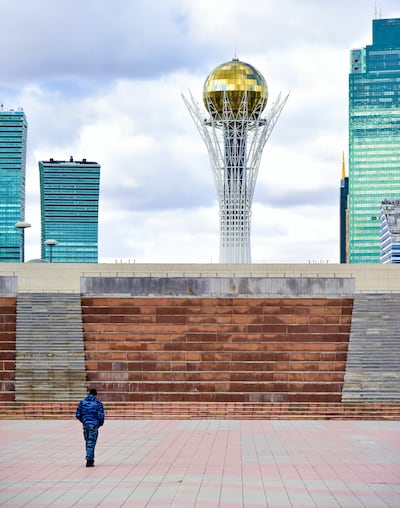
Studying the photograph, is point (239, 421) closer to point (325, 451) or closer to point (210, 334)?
point (210, 334)

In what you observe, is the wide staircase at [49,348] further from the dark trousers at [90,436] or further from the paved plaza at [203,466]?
the dark trousers at [90,436]

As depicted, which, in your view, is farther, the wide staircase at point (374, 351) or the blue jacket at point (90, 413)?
the wide staircase at point (374, 351)

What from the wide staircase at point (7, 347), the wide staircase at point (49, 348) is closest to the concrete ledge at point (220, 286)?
the wide staircase at point (49, 348)

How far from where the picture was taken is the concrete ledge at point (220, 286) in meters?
43.6

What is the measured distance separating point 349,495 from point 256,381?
65.4 ft

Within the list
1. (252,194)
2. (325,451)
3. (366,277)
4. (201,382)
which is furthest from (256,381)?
(252,194)

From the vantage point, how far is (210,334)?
4078cm

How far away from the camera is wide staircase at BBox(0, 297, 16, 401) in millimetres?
37719

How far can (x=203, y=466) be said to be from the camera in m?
22.8

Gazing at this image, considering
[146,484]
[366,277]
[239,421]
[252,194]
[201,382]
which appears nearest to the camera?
[146,484]

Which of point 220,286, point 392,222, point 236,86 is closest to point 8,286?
point 220,286

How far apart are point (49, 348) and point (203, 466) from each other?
705 inches

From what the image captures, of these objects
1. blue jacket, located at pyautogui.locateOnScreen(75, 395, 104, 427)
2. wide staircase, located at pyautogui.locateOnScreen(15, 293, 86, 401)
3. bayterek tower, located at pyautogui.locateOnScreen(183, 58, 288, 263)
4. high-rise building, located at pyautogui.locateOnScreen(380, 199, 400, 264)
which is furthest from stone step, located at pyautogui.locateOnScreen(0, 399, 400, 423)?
high-rise building, located at pyautogui.locateOnScreen(380, 199, 400, 264)

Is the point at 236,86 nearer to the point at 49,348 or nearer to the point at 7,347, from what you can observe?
the point at 49,348
